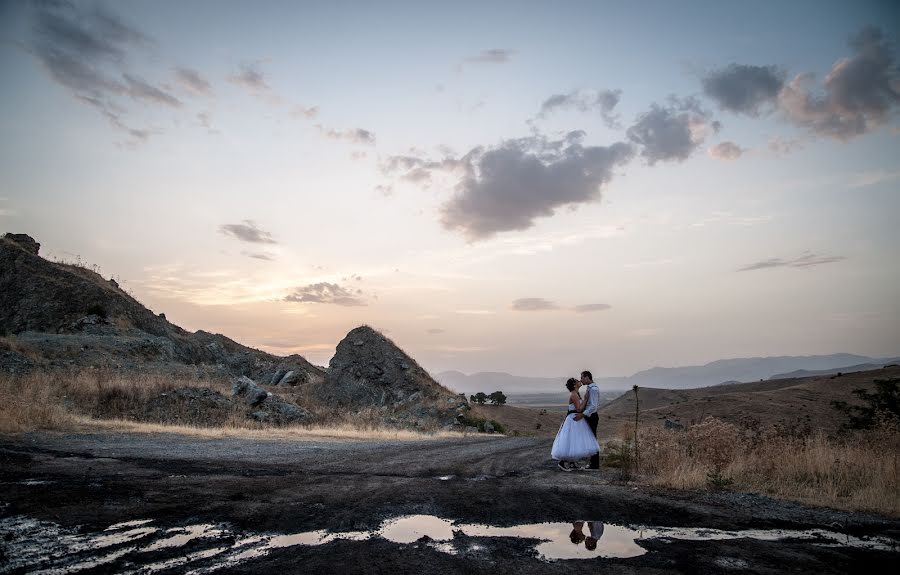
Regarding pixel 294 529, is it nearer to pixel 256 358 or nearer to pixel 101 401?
pixel 101 401

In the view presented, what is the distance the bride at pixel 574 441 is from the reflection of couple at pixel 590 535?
5750 millimetres

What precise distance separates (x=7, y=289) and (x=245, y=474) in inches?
1742

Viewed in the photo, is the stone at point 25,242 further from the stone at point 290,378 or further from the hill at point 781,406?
the hill at point 781,406

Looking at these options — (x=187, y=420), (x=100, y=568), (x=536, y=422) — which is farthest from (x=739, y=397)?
(x=100, y=568)

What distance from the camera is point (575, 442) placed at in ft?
42.8

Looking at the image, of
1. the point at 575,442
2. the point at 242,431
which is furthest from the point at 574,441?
the point at 242,431

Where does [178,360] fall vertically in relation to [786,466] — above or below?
above

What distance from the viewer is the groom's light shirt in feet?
42.6

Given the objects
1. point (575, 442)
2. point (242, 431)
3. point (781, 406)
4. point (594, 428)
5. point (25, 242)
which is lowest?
point (781, 406)

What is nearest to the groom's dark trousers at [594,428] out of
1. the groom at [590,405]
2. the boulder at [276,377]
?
the groom at [590,405]

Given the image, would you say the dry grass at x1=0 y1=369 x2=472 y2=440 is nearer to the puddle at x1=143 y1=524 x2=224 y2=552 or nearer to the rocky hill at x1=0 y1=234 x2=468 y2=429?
the rocky hill at x1=0 y1=234 x2=468 y2=429

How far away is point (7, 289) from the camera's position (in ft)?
135

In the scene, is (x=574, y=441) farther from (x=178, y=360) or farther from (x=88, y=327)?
(x=88, y=327)

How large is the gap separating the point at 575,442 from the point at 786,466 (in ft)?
14.7
